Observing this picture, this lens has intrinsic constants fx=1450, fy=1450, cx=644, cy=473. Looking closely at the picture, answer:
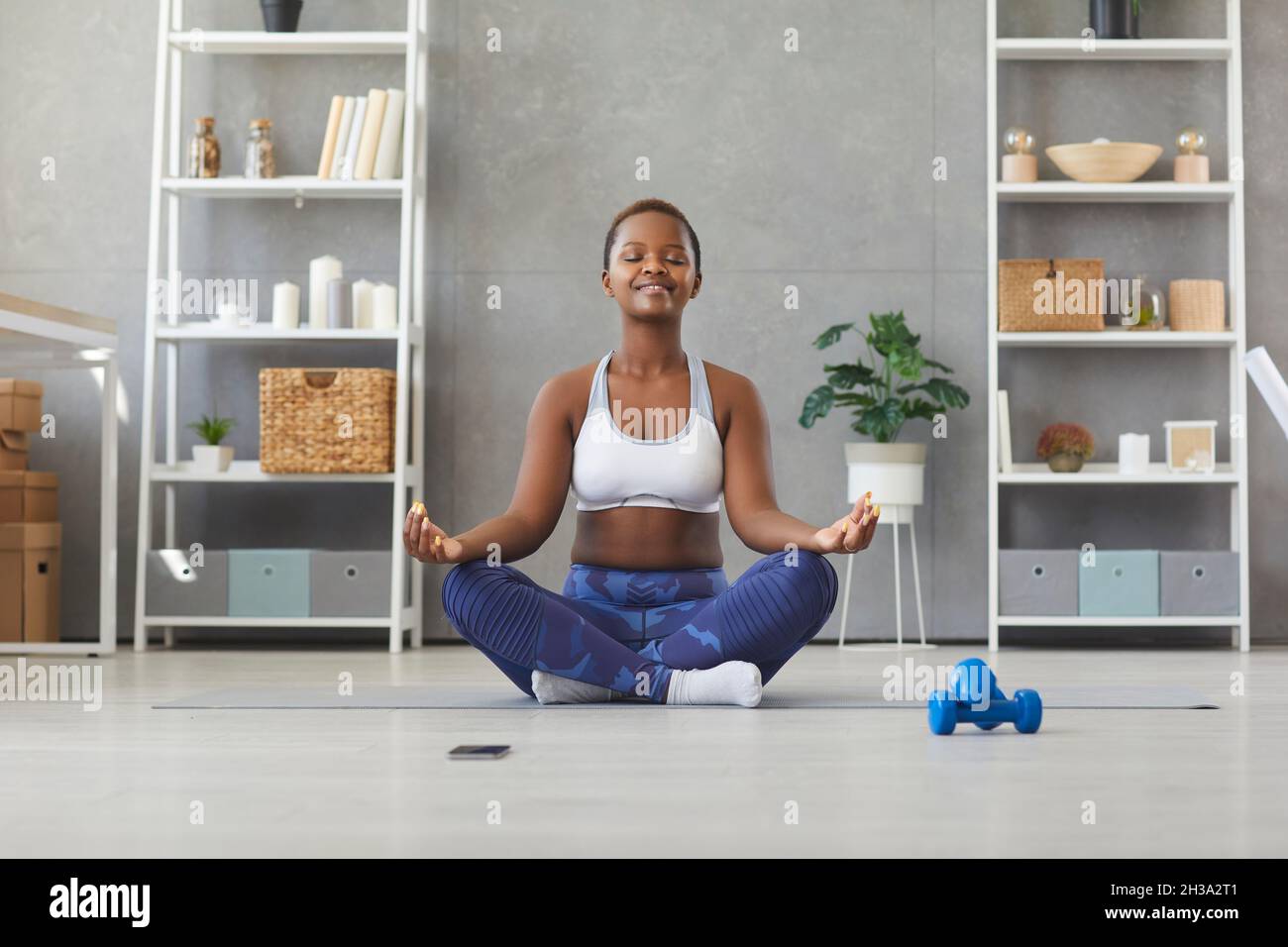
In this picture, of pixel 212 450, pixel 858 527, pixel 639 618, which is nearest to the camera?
pixel 858 527

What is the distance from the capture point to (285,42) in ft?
14.6

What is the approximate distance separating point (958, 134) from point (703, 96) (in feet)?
2.69

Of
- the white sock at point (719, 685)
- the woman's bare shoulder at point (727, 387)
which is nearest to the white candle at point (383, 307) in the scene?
the woman's bare shoulder at point (727, 387)

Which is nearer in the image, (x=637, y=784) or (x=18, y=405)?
(x=637, y=784)

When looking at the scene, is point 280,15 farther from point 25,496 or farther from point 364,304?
point 25,496

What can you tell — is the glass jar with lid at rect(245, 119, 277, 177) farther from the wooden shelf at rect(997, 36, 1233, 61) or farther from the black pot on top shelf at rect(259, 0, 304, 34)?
the wooden shelf at rect(997, 36, 1233, 61)

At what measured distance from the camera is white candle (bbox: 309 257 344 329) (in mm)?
4406

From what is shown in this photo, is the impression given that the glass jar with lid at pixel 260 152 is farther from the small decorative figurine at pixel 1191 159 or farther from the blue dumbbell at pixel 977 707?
the blue dumbbell at pixel 977 707

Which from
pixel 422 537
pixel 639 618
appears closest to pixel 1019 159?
pixel 639 618

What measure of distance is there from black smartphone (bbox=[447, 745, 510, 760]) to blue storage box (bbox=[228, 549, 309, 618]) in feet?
7.96

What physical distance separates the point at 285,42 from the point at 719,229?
146cm

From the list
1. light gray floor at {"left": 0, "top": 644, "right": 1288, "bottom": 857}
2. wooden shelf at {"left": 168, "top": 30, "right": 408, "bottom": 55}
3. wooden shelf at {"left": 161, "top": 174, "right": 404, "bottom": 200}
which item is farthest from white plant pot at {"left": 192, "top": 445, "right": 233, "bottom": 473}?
light gray floor at {"left": 0, "top": 644, "right": 1288, "bottom": 857}

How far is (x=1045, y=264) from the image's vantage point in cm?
437

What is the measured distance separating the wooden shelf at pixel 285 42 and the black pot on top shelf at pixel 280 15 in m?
0.05
